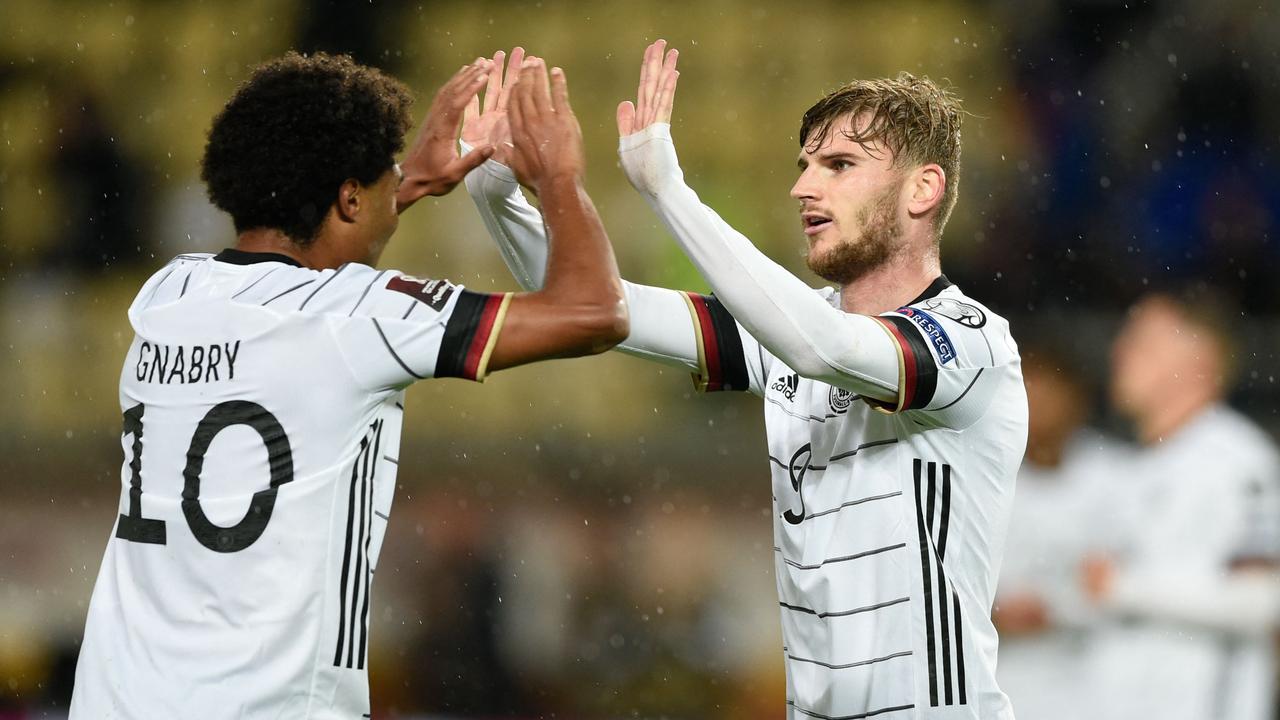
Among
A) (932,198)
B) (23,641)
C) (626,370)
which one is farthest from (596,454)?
(932,198)

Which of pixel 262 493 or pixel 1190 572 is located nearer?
pixel 262 493

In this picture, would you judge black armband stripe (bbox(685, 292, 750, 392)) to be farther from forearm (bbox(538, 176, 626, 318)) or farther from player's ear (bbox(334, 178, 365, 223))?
player's ear (bbox(334, 178, 365, 223))

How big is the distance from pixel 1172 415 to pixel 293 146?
A: 16.1 feet

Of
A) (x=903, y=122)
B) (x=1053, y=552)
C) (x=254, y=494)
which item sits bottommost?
(x=1053, y=552)

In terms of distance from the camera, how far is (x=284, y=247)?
2346 millimetres

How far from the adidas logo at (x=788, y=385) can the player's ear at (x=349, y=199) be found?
96 cm

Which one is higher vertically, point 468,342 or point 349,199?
point 349,199

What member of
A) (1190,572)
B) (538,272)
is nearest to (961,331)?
(538,272)

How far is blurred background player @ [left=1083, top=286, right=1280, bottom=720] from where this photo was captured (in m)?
5.79

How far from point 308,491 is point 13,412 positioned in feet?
20.9

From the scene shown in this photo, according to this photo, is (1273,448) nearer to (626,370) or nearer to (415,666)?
(626,370)

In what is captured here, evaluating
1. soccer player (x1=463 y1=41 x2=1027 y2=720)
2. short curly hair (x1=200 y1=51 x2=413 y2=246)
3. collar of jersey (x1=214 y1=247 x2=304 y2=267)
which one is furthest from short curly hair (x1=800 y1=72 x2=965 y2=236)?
collar of jersey (x1=214 y1=247 x2=304 y2=267)

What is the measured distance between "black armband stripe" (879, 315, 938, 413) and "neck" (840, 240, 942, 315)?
1.03 ft

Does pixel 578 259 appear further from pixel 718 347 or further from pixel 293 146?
pixel 718 347
